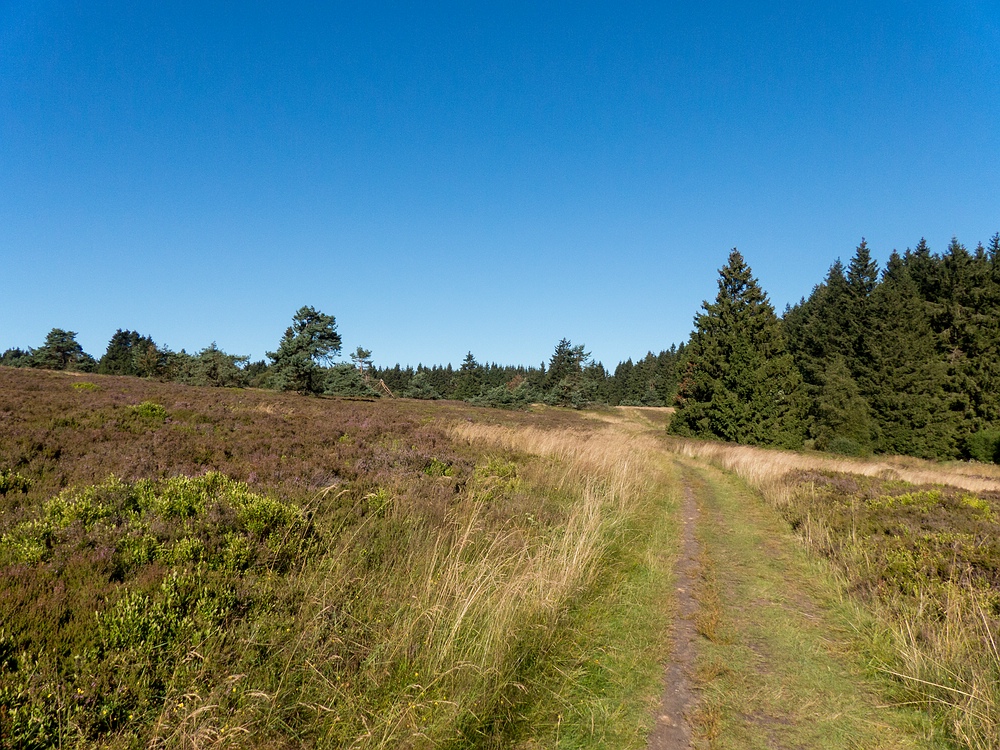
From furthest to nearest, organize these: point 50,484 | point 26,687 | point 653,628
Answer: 1. point 50,484
2. point 653,628
3. point 26,687

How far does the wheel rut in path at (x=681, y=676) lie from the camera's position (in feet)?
10.6

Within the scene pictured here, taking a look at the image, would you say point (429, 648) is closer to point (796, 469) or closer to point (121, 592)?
point (121, 592)

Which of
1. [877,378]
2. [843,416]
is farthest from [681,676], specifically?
[877,378]

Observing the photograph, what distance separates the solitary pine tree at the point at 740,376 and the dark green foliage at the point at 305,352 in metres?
34.0

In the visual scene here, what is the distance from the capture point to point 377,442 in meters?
10.0

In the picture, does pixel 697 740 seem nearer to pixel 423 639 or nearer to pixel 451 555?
pixel 423 639

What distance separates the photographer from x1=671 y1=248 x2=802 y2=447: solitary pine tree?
106 ft

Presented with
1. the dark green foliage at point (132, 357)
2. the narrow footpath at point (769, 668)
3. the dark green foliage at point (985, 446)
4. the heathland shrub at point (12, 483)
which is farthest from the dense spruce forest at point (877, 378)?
the dark green foliage at point (132, 357)

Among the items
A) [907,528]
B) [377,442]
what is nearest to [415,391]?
[377,442]

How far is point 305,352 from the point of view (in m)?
45.0

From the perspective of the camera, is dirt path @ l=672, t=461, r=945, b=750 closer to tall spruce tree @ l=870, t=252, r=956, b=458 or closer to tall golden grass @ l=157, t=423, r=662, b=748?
tall golden grass @ l=157, t=423, r=662, b=748

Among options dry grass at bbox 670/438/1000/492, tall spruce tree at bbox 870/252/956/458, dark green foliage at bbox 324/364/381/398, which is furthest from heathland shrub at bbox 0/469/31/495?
tall spruce tree at bbox 870/252/956/458

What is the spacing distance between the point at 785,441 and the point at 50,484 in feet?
123

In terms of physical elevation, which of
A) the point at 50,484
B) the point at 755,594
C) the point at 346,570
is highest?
the point at 50,484
